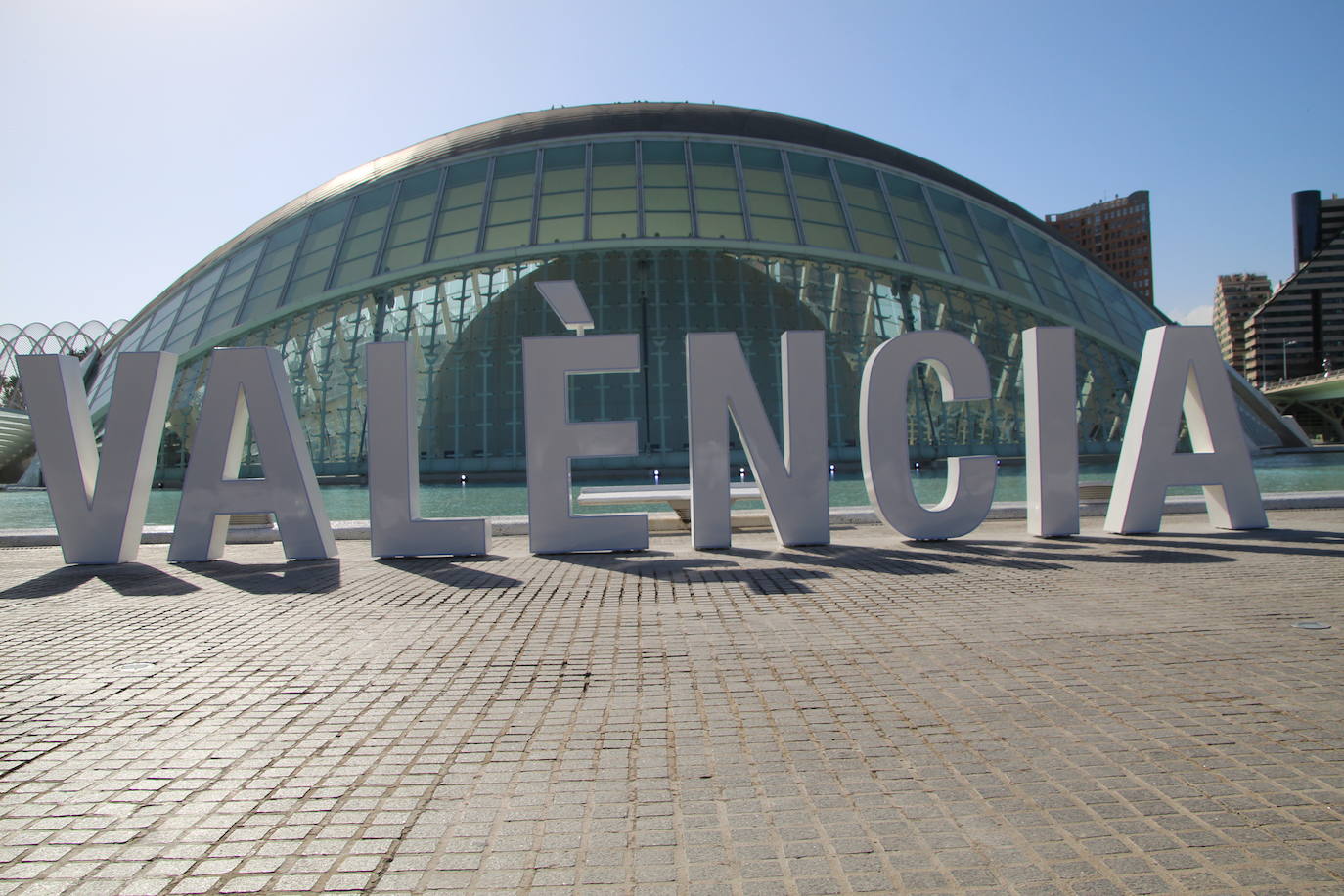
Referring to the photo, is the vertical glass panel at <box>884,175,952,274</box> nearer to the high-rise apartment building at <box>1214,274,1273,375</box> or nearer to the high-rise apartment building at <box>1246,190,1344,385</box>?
the high-rise apartment building at <box>1246,190,1344,385</box>

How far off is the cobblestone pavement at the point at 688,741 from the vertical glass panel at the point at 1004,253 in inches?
960

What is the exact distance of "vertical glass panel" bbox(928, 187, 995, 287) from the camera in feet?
101

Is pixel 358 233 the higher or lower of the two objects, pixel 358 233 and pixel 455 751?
the higher

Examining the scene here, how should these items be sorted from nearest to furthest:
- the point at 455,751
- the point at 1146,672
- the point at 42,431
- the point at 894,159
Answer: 1. the point at 455,751
2. the point at 1146,672
3. the point at 42,431
4. the point at 894,159

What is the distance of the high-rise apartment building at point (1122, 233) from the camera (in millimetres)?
165750

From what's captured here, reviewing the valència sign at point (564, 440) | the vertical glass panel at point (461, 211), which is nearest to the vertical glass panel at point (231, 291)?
the vertical glass panel at point (461, 211)

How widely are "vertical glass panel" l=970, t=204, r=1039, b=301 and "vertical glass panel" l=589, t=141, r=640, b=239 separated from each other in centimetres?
1276

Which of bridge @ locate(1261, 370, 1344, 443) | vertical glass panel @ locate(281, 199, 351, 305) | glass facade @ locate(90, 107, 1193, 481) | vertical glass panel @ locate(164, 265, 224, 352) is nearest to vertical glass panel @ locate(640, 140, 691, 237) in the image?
glass facade @ locate(90, 107, 1193, 481)

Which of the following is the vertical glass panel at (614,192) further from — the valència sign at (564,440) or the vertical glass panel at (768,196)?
the valència sign at (564,440)

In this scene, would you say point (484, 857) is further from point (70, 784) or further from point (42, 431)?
point (42, 431)

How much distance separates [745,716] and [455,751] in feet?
4.76

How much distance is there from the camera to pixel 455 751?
423 cm

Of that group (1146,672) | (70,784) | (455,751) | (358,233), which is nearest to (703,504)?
(1146,672)

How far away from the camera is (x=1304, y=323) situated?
507ft
